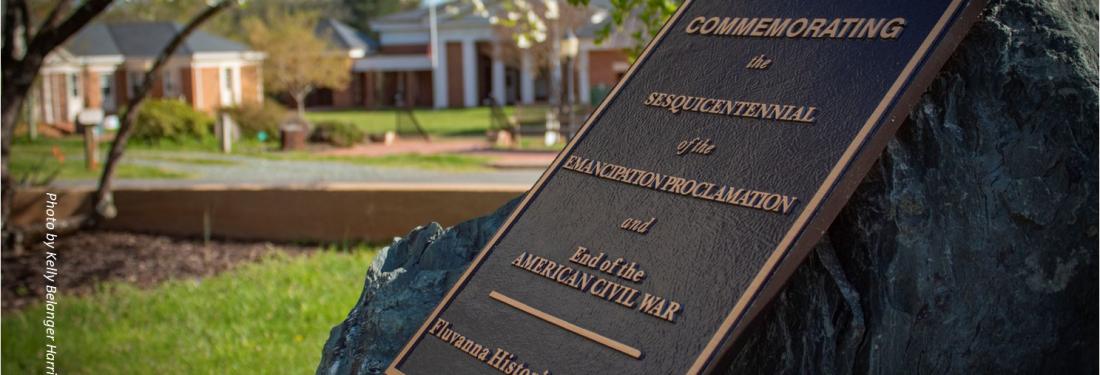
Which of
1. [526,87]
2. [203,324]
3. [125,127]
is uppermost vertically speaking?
[526,87]

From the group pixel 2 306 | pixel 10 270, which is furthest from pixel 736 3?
pixel 10 270

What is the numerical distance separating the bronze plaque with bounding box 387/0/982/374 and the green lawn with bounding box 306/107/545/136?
26.1 meters

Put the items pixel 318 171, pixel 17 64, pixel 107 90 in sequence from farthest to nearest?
pixel 107 90, pixel 318 171, pixel 17 64

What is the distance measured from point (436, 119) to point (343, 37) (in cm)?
1468

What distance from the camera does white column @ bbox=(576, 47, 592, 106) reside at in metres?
Answer: 39.3

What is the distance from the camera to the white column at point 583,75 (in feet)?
129

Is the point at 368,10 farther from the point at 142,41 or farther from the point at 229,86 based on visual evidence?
the point at 142,41

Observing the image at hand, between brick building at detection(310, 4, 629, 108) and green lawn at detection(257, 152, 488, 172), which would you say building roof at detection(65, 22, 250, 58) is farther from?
green lawn at detection(257, 152, 488, 172)

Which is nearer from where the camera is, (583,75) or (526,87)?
(583,75)

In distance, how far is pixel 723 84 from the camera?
3418 mm

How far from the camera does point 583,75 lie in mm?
39844

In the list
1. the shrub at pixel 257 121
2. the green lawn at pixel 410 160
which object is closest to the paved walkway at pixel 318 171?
the green lawn at pixel 410 160

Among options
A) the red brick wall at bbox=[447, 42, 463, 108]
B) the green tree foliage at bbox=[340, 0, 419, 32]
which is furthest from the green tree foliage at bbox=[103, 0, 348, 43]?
the red brick wall at bbox=[447, 42, 463, 108]

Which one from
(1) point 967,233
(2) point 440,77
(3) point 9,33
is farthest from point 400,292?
(2) point 440,77
